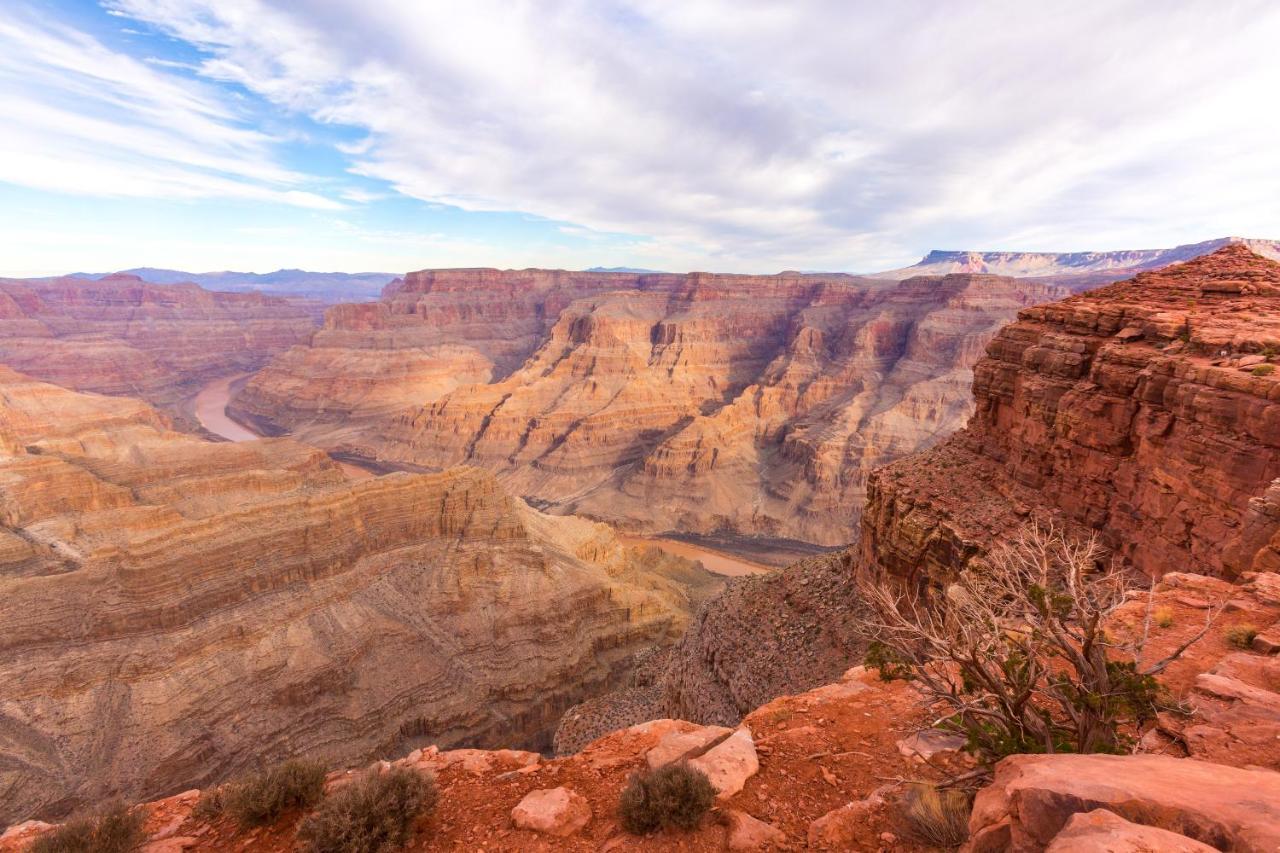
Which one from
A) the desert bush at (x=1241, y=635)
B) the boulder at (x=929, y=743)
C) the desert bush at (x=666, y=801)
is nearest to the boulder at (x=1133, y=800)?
the boulder at (x=929, y=743)

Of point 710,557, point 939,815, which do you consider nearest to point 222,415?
point 710,557

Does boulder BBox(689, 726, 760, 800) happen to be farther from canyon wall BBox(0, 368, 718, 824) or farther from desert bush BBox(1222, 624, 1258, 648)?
canyon wall BBox(0, 368, 718, 824)

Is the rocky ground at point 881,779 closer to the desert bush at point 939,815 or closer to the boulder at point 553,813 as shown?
the boulder at point 553,813

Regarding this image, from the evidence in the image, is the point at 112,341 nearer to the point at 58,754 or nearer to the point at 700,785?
the point at 58,754

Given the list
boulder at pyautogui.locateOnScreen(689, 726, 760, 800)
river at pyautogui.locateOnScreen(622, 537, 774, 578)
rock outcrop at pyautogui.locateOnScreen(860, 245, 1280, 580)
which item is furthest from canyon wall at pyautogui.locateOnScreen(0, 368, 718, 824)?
boulder at pyautogui.locateOnScreen(689, 726, 760, 800)

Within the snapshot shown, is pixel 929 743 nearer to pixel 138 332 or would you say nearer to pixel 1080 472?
pixel 1080 472

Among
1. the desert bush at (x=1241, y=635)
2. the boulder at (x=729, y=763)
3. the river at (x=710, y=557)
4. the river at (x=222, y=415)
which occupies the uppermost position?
the desert bush at (x=1241, y=635)
